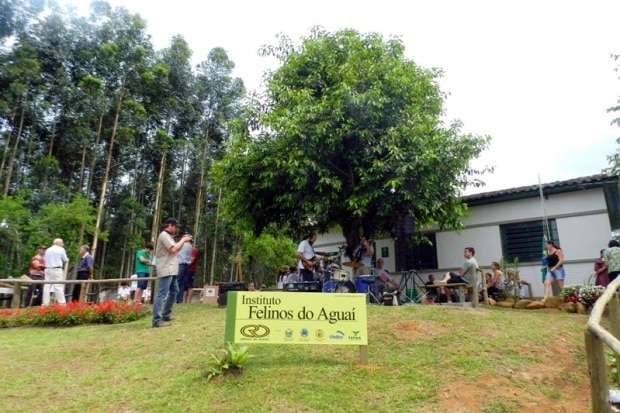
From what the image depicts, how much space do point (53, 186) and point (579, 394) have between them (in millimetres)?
23783

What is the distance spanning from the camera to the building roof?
12477 millimetres

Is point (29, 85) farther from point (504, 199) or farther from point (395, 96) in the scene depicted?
point (504, 199)

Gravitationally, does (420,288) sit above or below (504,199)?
below

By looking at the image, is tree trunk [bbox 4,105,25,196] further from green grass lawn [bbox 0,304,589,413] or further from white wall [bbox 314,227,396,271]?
green grass lawn [bbox 0,304,589,413]

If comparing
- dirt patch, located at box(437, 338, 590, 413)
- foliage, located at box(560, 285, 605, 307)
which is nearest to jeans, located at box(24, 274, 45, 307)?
dirt patch, located at box(437, 338, 590, 413)

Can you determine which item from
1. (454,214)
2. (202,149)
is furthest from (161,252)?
(202,149)

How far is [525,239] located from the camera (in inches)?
551

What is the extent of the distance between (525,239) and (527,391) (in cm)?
1041

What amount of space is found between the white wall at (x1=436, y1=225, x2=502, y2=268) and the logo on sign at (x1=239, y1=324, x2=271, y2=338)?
11.3 m

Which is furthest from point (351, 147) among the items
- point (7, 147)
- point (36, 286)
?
point (7, 147)

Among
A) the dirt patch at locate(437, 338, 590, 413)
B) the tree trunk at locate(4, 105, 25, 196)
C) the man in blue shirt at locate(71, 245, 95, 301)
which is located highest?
the tree trunk at locate(4, 105, 25, 196)

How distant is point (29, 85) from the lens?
1997 cm

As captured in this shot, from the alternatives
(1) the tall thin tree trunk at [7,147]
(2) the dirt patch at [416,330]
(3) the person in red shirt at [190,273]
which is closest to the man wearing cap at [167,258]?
(2) the dirt patch at [416,330]

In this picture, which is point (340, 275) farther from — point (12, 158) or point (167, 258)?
point (12, 158)
